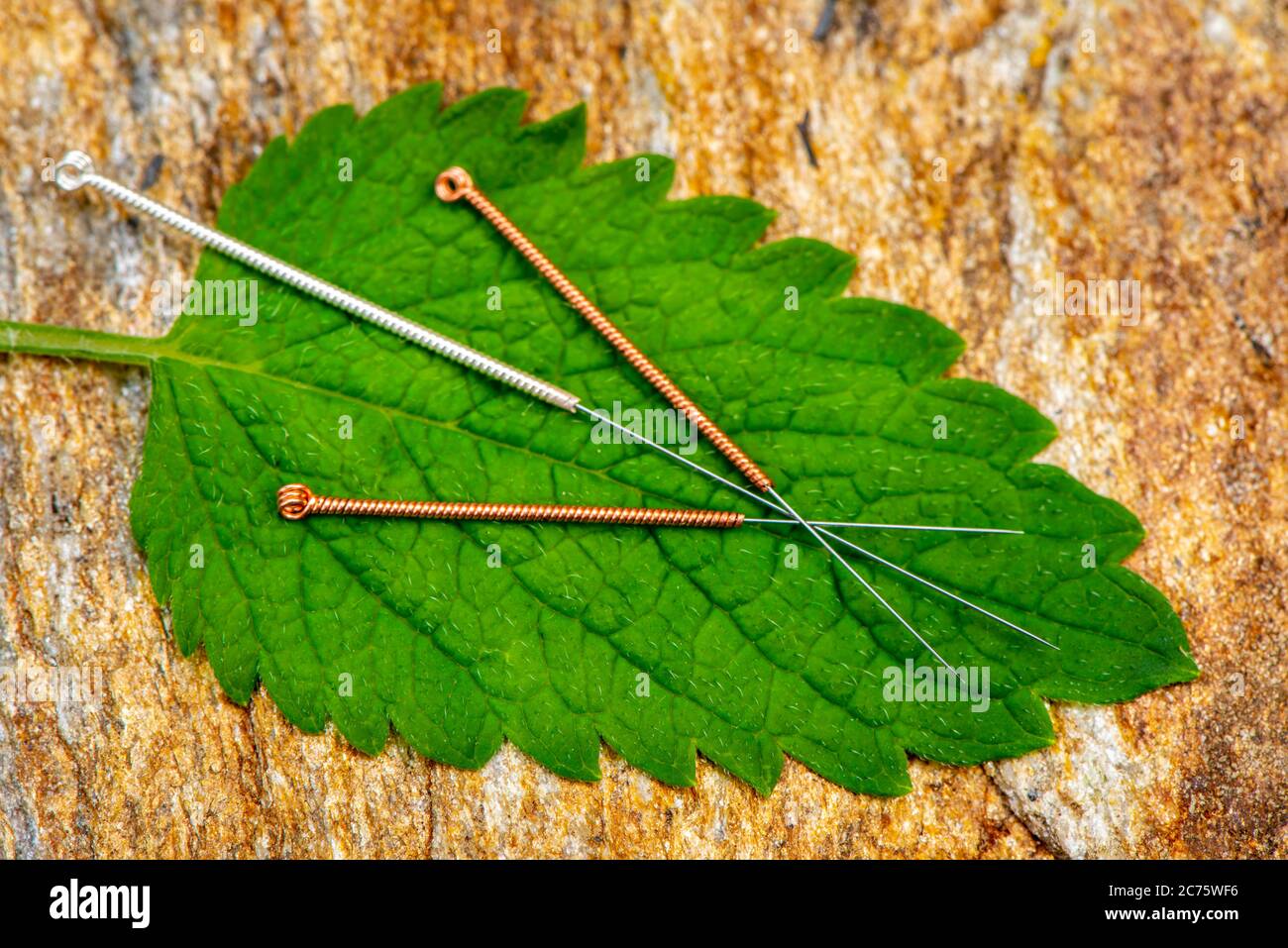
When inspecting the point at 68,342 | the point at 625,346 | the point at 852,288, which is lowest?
the point at 625,346

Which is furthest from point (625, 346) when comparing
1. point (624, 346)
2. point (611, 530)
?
point (611, 530)

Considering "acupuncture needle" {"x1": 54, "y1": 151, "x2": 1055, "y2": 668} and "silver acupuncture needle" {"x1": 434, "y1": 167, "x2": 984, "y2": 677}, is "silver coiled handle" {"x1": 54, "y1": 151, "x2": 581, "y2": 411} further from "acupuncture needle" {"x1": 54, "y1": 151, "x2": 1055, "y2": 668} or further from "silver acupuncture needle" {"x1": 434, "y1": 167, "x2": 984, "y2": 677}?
"silver acupuncture needle" {"x1": 434, "y1": 167, "x2": 984, "y2": 677}

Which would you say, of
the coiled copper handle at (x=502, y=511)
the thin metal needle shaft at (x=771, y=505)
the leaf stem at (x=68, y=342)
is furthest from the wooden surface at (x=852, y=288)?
the coiled copper handle at (x=502, y=511)

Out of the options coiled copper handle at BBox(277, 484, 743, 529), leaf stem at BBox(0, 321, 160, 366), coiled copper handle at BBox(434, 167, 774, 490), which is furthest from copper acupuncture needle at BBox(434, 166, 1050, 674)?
leaf stem at BBox(0, 321, 160, 366)

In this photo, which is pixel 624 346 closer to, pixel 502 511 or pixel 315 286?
pixel 502 511

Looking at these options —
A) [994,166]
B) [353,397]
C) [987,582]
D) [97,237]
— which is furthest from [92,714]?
[994,166]

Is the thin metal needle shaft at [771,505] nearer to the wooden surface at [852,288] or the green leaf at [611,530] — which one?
the green leaf at [611,530]

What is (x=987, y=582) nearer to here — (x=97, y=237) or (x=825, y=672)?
(x=825, y=672)
